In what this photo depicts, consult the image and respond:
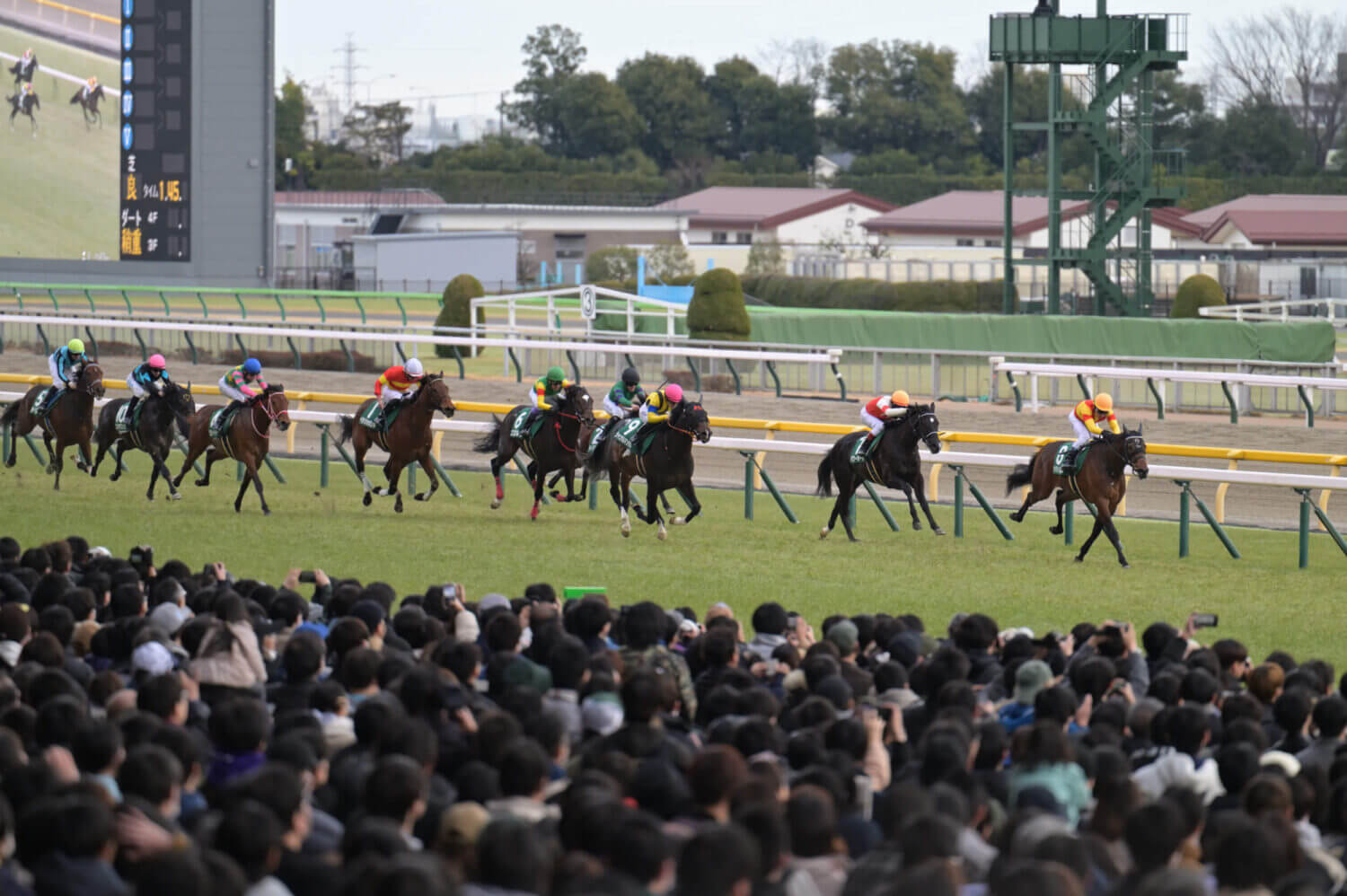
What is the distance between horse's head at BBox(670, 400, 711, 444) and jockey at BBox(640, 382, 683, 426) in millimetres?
43

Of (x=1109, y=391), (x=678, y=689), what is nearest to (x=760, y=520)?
(x=1109, y=391)

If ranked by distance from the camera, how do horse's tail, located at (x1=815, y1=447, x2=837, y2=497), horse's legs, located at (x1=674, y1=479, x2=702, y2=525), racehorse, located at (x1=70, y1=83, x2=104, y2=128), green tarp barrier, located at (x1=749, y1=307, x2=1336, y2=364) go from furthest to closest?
1. racehorse, located at (x1=70, y1=83, x2=104, y2=128)
2. green tarp barrier, located at (x1=749, y1=307, x2=1336, y2=364)
3. horse's tail, located at (x1=815, y1=447, x2=837, y2=497)
4. horse's legs, located at (x1=674, y1=479, x2=702, y2=525)

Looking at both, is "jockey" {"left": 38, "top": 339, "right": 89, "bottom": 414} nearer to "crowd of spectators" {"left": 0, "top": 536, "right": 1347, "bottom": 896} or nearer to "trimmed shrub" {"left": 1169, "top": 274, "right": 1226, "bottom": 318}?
"crowd of spectators" {"left": 0, "top": 536, "right": 1347, "bottom": 896}

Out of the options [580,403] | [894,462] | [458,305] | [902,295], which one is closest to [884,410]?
[894,462]

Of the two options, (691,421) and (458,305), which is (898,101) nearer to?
(458,305)

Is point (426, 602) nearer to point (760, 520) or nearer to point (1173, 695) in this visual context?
point (1173, 695)

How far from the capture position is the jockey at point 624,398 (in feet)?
39.4

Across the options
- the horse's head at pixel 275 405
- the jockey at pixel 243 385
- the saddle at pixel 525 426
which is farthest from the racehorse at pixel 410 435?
the jockey at pixel 243 385

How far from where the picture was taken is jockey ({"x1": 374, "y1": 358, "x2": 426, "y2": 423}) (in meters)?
12.3

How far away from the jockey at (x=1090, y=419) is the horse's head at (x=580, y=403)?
3.13 meters

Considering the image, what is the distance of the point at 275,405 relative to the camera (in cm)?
1236

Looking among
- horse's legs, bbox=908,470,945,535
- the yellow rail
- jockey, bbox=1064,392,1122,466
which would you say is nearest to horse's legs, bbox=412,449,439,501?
horse's legs, bbox=908,470,945,535

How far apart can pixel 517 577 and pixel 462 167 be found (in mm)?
54539

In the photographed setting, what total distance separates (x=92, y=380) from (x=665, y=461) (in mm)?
Answer: 4366
